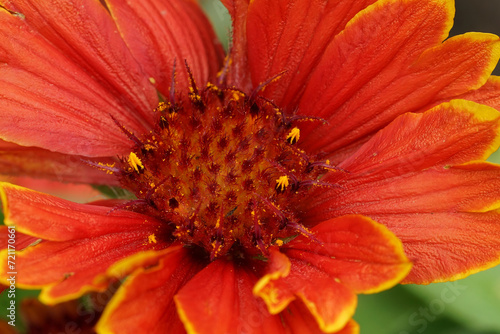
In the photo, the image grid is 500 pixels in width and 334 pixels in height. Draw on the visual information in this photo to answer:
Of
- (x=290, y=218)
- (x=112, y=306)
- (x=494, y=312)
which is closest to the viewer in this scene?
(x=112, y=306)

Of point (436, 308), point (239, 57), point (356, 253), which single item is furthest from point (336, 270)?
point (436, 308)

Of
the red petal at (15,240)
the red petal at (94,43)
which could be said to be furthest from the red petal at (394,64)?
the red petal at (15,240)

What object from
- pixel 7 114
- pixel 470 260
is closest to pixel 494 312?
pixel 470 260

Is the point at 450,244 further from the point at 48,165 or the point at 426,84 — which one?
the point at 48,165

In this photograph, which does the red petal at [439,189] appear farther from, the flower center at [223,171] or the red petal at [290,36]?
the red petal at [290,36]

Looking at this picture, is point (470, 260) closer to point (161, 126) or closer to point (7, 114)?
point (161, 126)
